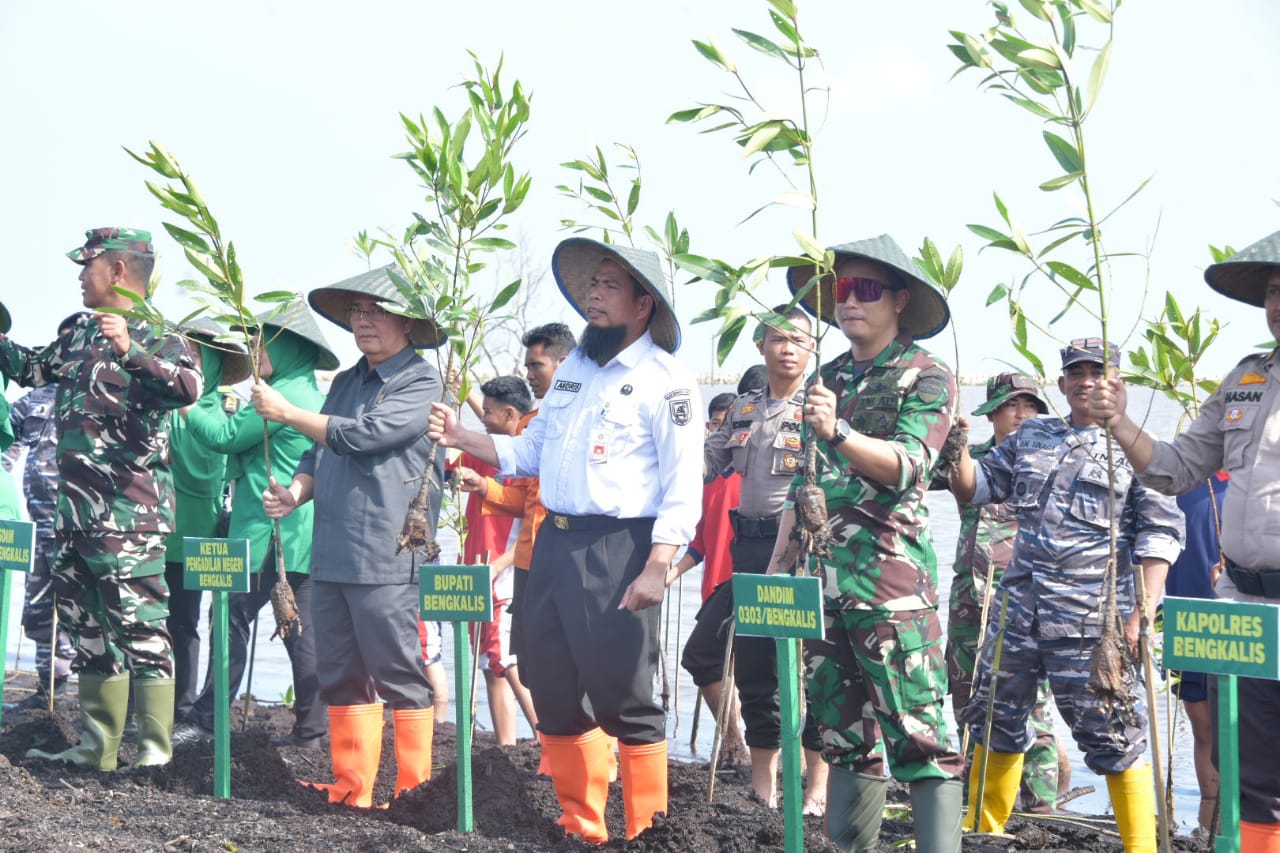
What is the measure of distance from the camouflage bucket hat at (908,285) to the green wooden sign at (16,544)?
349cm

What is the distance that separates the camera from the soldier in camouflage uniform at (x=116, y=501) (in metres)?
5.38

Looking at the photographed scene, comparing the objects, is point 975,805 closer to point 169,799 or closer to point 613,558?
point 613,558

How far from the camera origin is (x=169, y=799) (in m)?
4.89

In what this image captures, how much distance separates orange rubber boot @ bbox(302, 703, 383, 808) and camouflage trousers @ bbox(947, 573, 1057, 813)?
7.58 ft

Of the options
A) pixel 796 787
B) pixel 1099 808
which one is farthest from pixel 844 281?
pixel 1099 808

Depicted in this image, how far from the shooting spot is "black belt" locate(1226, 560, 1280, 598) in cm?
328

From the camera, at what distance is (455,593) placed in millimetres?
4250

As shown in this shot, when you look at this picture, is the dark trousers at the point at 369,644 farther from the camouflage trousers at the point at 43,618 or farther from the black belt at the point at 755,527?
the camouflage trousers at the point at 43,618

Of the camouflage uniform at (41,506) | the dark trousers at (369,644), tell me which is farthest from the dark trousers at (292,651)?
the camouflage uniform at (41,506)

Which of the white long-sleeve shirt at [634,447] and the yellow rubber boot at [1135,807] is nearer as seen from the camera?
the white long-sleeve shirt at [634,447]

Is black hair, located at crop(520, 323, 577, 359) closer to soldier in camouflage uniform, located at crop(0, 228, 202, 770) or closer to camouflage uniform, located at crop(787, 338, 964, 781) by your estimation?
soldier in camouflage uniform, located at crop(0, 228, 202, 770)

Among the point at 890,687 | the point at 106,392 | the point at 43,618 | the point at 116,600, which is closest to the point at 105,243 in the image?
the point at 106,392

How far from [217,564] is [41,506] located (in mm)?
3782

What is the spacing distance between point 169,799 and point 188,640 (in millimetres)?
1744
